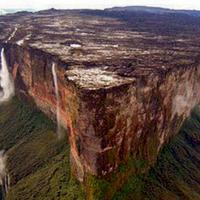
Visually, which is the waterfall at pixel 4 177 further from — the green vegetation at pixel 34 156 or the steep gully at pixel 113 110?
the steep gully at pixel 113 110

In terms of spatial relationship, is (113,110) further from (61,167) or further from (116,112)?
(61,167)

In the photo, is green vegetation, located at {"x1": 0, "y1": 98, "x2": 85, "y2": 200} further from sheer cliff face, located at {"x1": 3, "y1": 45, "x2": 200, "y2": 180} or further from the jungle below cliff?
A: sheer cliff face, located at {"x1": 3, "y1": 45, "x2": 200, "y2": 180}

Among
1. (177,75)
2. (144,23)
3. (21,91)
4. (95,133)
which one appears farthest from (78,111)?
(144,23)

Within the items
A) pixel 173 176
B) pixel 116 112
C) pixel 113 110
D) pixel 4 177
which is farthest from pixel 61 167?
pixel 173 176

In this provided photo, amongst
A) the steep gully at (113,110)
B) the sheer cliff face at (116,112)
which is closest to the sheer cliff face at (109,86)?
the steep gully at (113,110)

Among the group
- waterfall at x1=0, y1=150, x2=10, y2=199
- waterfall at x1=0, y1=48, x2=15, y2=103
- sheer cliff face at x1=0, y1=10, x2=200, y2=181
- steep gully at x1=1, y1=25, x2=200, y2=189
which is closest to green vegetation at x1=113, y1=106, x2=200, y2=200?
steep gully at x1=1, y1=25, x2=200, y2=189
